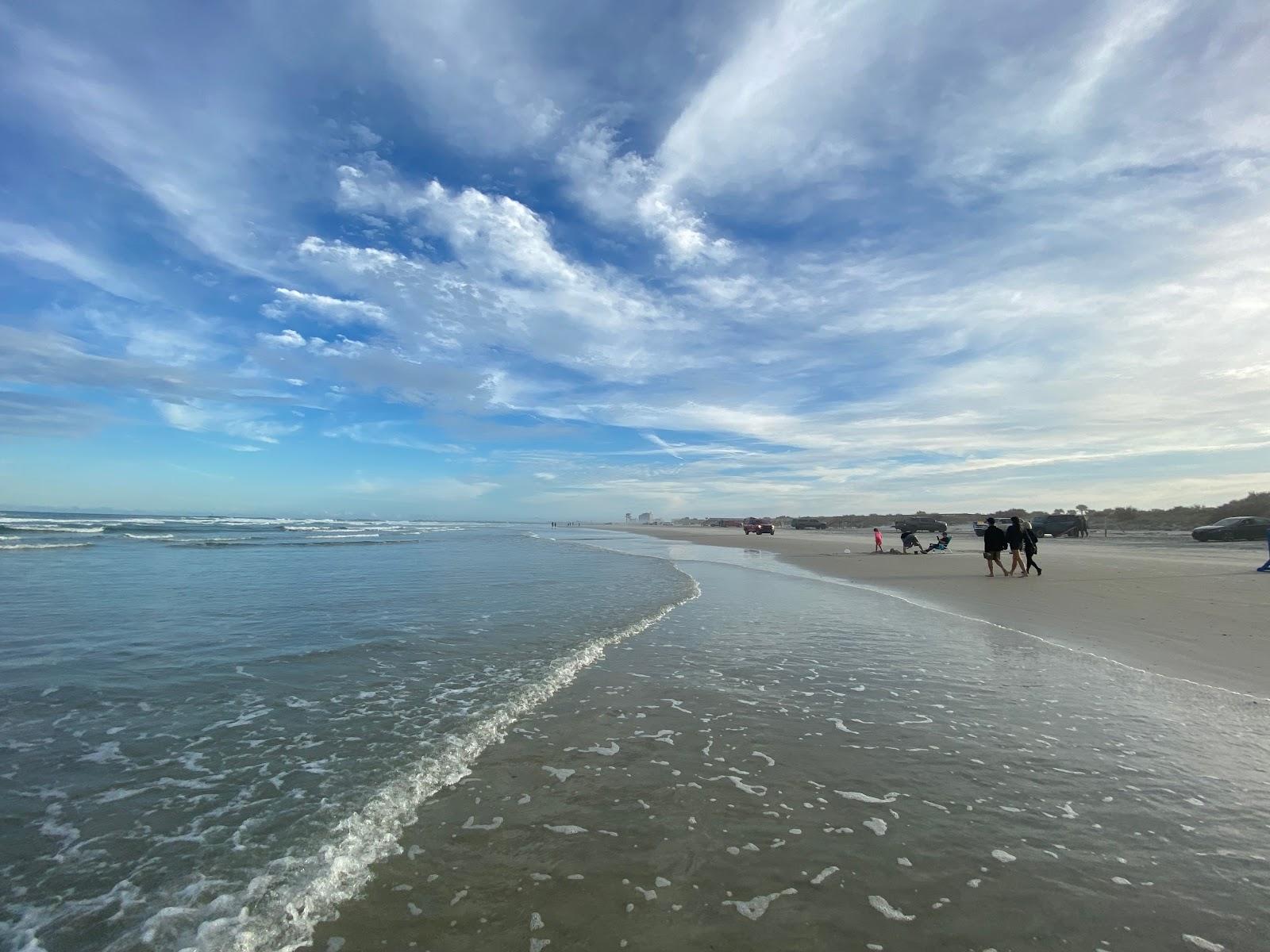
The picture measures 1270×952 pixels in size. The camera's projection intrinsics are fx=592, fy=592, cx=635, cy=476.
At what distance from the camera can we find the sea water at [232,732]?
358 centimetres

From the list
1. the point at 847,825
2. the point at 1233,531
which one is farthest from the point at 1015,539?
the point at 1233,531

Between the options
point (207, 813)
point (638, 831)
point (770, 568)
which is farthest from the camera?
point (770, 568)

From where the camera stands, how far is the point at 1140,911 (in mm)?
3148

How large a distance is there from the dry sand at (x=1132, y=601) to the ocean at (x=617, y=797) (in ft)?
4.22

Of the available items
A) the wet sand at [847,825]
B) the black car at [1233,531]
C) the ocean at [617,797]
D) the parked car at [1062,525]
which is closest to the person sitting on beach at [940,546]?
the black car at [1233,531]

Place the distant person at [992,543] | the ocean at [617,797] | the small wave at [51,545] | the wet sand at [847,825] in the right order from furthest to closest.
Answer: the small wave at [51,545], the distant person at [992,543], the ocean at [617,797], the wet sand at [847,825]

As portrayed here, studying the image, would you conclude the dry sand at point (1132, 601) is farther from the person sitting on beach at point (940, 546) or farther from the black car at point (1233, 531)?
the black car at point (1233, 531)

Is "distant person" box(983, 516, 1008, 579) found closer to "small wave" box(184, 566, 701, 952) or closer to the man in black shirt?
the man in black shirt

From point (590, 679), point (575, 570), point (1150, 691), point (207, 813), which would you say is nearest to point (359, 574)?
point (575, 570)

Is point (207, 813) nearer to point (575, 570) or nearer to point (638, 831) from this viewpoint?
point (638, 831)

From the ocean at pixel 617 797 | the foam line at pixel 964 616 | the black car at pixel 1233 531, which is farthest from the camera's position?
the black car at pixel 1233 531

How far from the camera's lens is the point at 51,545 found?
32406 mm

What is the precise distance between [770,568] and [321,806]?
22706 millimetres

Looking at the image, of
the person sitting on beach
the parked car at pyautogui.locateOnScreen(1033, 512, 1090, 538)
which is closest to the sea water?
the person sitting on beach
